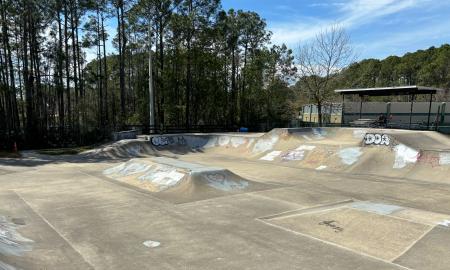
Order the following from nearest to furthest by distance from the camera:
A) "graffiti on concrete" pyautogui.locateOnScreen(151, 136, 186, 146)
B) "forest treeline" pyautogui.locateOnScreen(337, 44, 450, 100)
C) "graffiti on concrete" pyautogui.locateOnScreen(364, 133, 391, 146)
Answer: "graffiti on concrete" pyautogui.locateOnScreen(364, 133, 391, 146) < "graffiti on concrete" pyautogui.locateOnScreen(151, 136, 186, 146) < "forest treeline" pyautogui.locateOnScreen(337, 44, 450, 100)

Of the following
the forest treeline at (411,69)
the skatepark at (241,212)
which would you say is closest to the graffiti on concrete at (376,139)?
the skatepark at (241,212)

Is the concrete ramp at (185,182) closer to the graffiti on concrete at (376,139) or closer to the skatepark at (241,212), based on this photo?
the skatepark at (241,212)

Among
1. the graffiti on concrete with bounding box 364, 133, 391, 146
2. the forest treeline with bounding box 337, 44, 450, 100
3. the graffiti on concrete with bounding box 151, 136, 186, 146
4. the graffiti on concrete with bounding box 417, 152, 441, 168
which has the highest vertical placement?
the forest treeline with bounding box 337, 44, 450, 100

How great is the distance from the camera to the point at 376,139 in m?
17.7

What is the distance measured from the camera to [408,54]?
102 m

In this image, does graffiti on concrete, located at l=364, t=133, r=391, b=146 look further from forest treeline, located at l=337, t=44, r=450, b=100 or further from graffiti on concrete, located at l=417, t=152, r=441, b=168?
forest treeline, located at l=337, t=44, r=450, b=100

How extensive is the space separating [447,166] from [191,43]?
2736cm

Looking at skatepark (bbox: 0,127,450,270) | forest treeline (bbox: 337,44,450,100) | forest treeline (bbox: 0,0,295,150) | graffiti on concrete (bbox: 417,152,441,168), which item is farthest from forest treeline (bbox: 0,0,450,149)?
forest treeline (bbox: 337,44,450,100)

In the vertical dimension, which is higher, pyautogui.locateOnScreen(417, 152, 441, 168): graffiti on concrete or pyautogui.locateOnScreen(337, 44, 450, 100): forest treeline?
pyautogui.locateOnScreen(337, 44, 450, 100): forest treeline

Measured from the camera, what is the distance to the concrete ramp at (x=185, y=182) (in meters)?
11.0

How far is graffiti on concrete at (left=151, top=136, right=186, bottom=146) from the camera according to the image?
81.4 feet

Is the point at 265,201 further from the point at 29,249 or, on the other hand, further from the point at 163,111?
the point at 163,111

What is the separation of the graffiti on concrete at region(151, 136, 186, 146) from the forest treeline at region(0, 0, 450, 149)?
3.81 metres

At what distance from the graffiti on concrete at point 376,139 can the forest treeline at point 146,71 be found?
16931 mm
